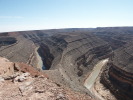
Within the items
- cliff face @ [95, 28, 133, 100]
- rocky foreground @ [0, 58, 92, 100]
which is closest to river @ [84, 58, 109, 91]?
cliff face @ [95, 28, 133, 100]

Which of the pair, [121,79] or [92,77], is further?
[92,77]

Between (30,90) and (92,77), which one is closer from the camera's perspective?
(30,90)

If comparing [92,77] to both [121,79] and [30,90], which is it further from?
[30,90]

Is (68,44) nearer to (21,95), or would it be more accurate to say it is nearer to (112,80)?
(112,80)

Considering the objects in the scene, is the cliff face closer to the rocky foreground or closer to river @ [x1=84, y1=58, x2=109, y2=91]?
river @ [x1=84, y1=58, x2=109, y2=91]

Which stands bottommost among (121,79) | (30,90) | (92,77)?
(92,77)

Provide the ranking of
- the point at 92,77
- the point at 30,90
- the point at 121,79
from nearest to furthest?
the point at 30,90
the point at 121,79
the point at 92,77

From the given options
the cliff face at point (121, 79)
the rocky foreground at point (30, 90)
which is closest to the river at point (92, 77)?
the cliff face at point (121, 79)

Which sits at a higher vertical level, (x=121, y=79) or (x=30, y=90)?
(x=30, y=90)

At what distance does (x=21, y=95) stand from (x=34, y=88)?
974mm

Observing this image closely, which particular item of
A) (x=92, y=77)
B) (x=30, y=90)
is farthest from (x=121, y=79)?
(x=30, y=90)

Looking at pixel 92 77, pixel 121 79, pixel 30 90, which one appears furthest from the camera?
pixel 92 77

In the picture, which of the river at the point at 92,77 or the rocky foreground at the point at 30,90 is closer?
the rocky foreground at the point at 30,90

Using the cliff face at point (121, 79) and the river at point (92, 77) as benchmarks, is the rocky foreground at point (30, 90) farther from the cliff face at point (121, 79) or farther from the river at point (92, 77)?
the river at point (92, 77)
